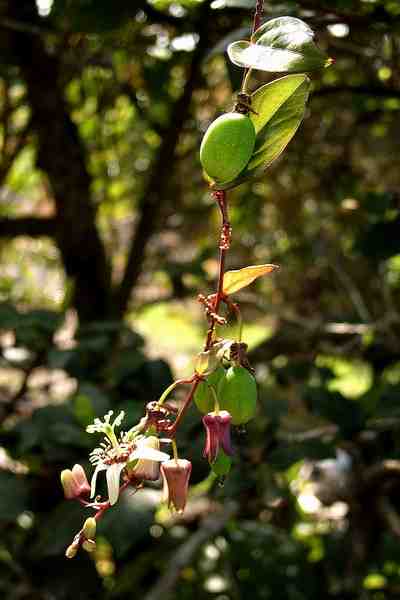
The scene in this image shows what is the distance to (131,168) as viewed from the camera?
1.85m

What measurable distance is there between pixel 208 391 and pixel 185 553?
68 cm

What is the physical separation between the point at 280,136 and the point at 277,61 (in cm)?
4

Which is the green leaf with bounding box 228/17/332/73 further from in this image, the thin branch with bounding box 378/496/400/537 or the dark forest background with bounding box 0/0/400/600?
the thin branch with bounding box 378/496/400/537

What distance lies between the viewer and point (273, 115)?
457 mm

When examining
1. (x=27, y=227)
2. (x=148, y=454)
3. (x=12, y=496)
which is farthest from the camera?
(x=27, y=227)

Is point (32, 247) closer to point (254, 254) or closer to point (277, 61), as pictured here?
point (254, 254)

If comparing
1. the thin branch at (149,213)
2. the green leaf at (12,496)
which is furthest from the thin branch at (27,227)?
the green leaf at (12,496)

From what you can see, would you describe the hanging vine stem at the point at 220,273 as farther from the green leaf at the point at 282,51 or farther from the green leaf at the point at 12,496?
the green leaf at the point at 12,496

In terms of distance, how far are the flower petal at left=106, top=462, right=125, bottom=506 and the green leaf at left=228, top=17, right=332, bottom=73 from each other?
0.23m

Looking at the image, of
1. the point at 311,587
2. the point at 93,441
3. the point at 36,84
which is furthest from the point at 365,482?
the point at 36,84

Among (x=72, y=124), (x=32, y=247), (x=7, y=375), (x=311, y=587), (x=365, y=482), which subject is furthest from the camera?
(x=7, y=375)

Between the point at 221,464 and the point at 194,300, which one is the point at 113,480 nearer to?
the point at 221,464

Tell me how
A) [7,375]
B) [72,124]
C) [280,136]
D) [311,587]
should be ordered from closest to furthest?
[280,136] → [311,587] → [72,124] → [7,375]

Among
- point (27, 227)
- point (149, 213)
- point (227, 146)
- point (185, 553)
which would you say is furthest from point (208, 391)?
point (27, 227)
